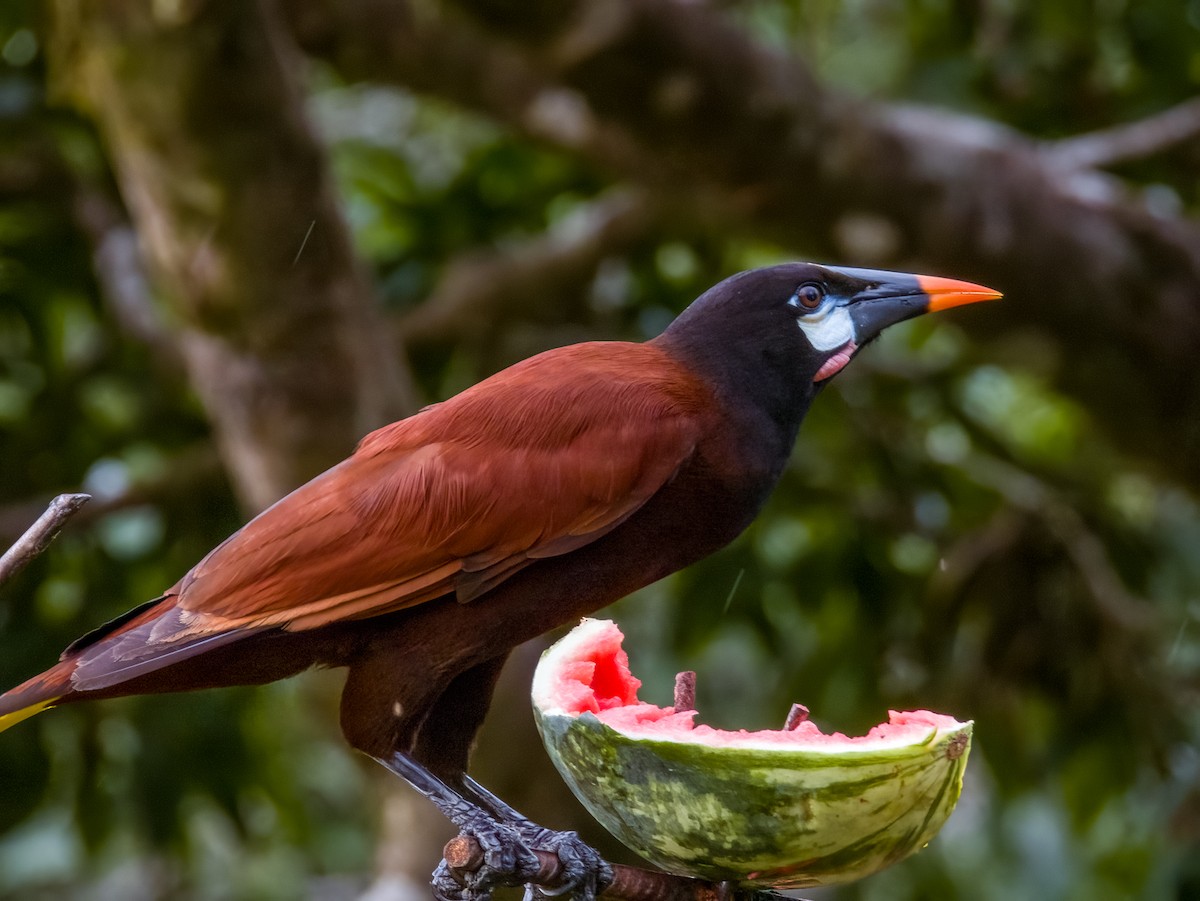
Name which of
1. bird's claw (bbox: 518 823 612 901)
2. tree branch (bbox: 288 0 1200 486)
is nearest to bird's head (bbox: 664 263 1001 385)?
bird's claw (bbox: 518 823 612 901)

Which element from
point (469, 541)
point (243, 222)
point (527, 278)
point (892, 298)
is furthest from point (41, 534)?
point (527, 278)

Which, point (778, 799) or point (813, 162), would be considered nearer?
point (778, 799)

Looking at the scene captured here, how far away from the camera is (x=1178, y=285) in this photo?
4137 millimetres

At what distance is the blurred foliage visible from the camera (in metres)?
3.67

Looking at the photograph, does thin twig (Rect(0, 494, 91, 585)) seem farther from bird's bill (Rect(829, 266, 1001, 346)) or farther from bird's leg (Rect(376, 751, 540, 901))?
bird's bill (Rect(829, 266, 1001, 346))

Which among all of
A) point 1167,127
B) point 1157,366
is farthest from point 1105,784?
point 1167,127

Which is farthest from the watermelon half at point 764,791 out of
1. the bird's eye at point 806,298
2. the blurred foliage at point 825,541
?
the blurred foliage at point 825,541

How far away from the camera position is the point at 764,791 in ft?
5.16

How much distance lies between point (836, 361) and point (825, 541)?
191 centimetres

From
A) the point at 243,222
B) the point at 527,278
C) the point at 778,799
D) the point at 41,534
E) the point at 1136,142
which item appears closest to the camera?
the point at 41,534

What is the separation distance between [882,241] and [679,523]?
7.95 feet

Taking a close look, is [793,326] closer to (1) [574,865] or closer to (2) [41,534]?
(1) [574,865]

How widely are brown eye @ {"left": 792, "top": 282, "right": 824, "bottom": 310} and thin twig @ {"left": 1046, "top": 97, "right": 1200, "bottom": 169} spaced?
252 cm

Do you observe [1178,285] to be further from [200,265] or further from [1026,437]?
[200,265]
